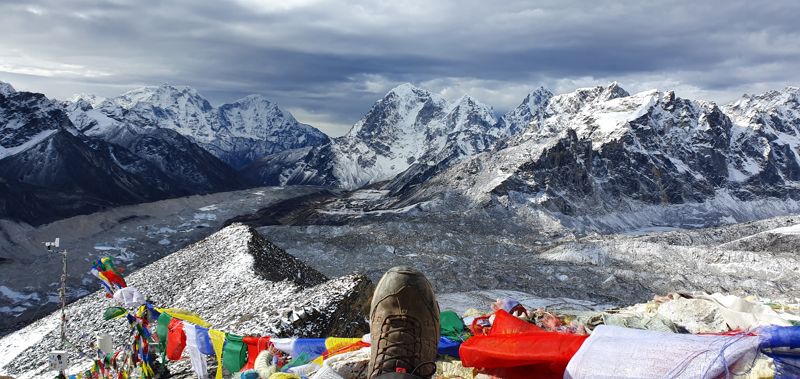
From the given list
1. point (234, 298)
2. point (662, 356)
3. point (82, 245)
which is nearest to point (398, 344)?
point (662, 356)

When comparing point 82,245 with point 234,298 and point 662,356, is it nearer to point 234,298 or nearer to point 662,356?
point 234,298

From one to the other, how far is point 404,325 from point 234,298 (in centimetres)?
1612

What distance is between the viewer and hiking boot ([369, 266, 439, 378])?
27.7ft

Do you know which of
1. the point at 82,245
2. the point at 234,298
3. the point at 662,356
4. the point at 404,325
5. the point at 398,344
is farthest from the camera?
the point at 82,245

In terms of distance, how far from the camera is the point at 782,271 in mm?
102562

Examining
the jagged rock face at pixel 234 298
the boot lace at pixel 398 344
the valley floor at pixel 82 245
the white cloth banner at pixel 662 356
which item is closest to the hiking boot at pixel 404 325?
the boot lace at pixel 398 344

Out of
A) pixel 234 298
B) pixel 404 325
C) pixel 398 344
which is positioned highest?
pixel 404 325

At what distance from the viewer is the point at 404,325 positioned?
8656 millimetres

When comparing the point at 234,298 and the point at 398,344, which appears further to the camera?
the point at 234,298

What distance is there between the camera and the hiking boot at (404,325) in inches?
332

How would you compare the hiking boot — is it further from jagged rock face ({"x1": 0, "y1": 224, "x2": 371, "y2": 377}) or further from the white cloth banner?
jagged rock face ({"x1": 0, "y1": 224, "x2": 371, "y2": 377})

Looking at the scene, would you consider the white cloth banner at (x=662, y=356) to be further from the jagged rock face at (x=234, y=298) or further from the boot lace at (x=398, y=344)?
the jagged rock face at (x=234, y=298)

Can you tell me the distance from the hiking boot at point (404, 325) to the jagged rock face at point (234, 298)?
7.85 metres

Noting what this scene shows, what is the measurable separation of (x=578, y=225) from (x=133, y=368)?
164 meters
